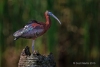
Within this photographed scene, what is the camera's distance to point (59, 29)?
5.78 m

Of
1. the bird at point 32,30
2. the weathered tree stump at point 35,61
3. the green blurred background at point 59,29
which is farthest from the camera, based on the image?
the green blurred background at point 59,29

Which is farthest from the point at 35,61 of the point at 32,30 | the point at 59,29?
the point at 59,29

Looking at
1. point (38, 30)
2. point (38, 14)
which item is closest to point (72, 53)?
point (38, 14)

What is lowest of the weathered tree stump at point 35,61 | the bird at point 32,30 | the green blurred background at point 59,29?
the weathered tree stump at point 35,61

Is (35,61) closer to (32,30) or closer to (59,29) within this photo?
(32,30)

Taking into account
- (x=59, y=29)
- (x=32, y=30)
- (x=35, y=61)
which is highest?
(x=59, y=29)

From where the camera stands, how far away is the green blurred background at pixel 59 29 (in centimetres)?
529

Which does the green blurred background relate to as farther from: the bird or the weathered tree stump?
the weathered tree stump

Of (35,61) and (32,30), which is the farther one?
(32,30)

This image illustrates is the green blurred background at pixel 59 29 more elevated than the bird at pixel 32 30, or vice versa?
the green blurred background at pixel 59 29

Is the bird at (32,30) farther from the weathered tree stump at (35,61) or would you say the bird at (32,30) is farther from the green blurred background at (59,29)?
the green blurred background at (59,29)

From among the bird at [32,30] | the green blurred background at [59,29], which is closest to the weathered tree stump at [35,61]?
the bird at [32,30]

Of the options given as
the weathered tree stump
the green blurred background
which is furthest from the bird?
the green blurred background

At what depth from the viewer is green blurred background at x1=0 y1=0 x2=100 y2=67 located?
5.29 metres
